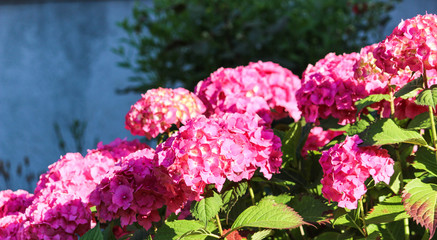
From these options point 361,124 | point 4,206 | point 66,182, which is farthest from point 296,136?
point 4,206

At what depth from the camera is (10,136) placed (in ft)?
19.9

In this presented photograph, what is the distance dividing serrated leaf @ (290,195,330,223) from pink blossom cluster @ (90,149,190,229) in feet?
0.89

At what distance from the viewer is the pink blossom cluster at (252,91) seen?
1.55 metres

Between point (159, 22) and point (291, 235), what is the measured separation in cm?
349

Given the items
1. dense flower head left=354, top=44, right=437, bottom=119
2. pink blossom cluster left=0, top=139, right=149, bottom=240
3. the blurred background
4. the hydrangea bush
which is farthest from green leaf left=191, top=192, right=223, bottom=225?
the blurred background

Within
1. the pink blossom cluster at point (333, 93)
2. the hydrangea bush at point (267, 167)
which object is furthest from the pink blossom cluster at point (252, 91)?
the pink blossom cluster at point (333, 93)

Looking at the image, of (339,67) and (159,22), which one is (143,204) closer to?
(339,67)

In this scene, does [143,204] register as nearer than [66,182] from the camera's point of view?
Yes

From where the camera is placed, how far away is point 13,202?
1607 millimetres

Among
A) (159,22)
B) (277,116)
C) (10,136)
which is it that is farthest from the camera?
(10,136)

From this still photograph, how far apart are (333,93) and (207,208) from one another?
504mm

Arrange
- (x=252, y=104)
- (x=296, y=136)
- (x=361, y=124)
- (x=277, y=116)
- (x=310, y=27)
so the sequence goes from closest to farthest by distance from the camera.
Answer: (x=361, y=124)
(x=296, y=136)
(x=252, y=104)
(x=277, y=116)
(x=310, y=27)

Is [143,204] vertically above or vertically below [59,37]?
below

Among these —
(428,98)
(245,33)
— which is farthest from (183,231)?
(245,33)
